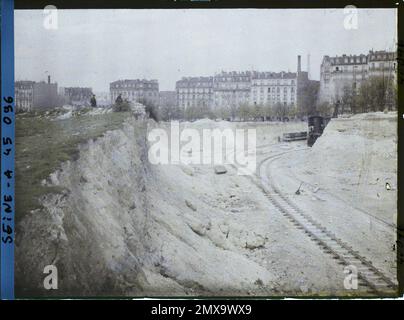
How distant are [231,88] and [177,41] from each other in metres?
0.74

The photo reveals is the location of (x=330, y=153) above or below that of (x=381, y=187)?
above

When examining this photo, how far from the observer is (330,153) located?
224 inches

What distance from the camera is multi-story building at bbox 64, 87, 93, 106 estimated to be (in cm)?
558

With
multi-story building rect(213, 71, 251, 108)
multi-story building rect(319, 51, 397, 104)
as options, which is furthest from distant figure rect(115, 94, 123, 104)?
multi-story building rect(319, 51, 397, 104)

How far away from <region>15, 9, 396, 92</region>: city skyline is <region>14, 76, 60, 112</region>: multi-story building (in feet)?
0.26

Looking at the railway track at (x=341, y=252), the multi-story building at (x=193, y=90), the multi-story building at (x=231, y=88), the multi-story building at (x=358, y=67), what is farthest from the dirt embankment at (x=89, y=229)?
the multi-story building at (x=358, y=67)

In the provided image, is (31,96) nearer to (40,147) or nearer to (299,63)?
(40,147)

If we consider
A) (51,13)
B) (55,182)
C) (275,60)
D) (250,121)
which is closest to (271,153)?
(250,121)

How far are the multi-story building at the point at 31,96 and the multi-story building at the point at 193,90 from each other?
127 cm

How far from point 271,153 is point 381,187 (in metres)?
1.19

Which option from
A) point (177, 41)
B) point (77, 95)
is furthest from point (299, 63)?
point (77, 95)

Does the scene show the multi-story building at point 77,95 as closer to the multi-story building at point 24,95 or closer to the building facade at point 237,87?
the multi-story building at point 24,95

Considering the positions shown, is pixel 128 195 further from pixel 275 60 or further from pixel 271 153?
pixel 275 60
